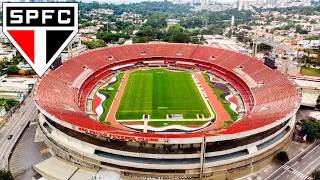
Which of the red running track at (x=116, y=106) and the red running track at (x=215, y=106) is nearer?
the red running track at (x=116, y=106)

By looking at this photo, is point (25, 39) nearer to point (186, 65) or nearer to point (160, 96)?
point (160, 96)

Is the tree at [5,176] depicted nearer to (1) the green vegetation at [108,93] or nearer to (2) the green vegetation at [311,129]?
(1) the green vegetation at [108,93]

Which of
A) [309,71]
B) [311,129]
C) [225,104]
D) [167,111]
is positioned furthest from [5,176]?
[309,71]

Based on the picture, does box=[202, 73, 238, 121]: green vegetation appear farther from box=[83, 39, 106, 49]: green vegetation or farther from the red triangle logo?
box=[83, 39, 106, 49]: green vegetation

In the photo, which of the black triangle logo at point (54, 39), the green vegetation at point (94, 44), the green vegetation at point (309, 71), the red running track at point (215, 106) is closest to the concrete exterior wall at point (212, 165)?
the red running track at point (215, 106)

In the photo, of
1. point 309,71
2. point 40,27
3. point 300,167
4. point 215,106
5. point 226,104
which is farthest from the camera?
point 309,71

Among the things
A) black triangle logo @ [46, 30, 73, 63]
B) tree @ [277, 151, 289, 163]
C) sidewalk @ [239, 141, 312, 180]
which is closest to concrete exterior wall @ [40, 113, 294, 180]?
sidewalk @ [239, 141, 312, 180]
